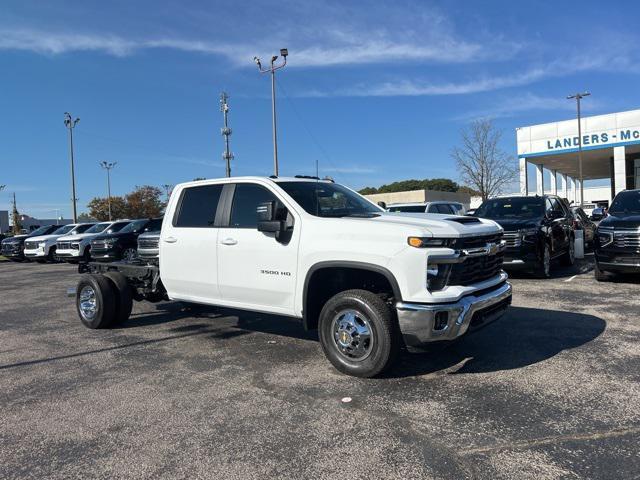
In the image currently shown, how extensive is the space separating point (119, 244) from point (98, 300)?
6332 mm

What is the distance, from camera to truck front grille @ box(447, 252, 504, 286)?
14.7 ft

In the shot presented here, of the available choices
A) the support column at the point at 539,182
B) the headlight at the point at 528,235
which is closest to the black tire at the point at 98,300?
the headlight at the point at 528,235

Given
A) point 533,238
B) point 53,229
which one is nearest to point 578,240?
point 533,238

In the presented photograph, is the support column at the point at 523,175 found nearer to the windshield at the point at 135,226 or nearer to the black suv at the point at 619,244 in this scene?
the black suv at the point at 619,244

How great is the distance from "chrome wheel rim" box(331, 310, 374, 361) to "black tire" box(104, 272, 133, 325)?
3.80 metres

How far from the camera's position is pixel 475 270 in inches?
186

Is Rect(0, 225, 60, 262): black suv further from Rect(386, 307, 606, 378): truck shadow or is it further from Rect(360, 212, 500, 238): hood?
Rect(360, 212, 500, 238): hood

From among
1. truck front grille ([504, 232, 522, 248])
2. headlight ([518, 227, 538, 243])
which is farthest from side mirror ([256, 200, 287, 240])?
headlight ([518, 227, 538, 243])

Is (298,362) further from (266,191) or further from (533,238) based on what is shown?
(533,238)

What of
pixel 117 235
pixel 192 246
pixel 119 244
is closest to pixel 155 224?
pixel 117 235

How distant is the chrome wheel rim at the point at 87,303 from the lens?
24.1 ft

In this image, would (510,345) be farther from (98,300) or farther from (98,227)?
(98,227)

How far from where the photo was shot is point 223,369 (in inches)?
204

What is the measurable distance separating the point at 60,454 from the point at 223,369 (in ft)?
6.29
